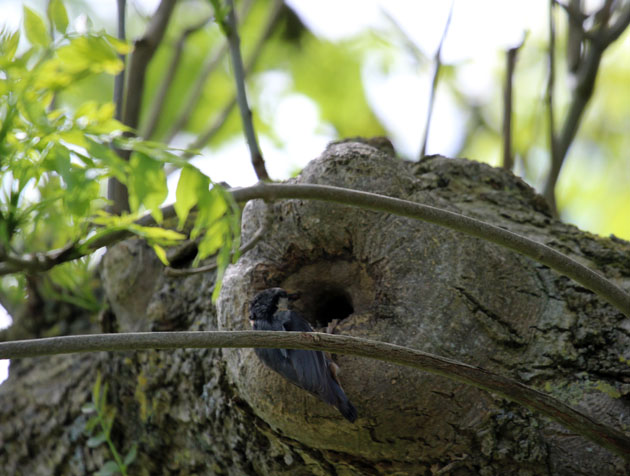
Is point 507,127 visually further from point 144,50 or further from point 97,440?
point 97,440

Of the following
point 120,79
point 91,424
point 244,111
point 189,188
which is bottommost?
point 91,424

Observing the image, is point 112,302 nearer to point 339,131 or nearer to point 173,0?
point 173,0

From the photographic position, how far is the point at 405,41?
13.9 ft

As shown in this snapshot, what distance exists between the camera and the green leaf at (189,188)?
1193mm

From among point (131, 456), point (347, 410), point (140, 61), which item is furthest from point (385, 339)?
point (140, 61)

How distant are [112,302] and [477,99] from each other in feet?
11.7

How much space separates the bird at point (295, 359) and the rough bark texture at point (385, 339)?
0.13 ft

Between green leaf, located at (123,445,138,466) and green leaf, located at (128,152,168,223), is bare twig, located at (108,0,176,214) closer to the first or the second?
green leaf, located at (123,445,138,466)

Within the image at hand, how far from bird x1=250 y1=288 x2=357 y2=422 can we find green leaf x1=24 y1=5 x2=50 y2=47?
2.97ft

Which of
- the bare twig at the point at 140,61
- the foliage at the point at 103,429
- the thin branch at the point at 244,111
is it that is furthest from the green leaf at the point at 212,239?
the bare twig at the point at 140,61

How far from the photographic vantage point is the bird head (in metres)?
1.90

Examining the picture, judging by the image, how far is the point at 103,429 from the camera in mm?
2328

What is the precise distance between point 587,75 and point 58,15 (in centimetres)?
234

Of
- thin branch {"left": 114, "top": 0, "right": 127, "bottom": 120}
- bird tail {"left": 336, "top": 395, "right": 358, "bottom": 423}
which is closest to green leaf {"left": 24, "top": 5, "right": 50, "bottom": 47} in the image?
thin branch {"left": 114, "top": 0, "right": 127, "bottom": 120}
